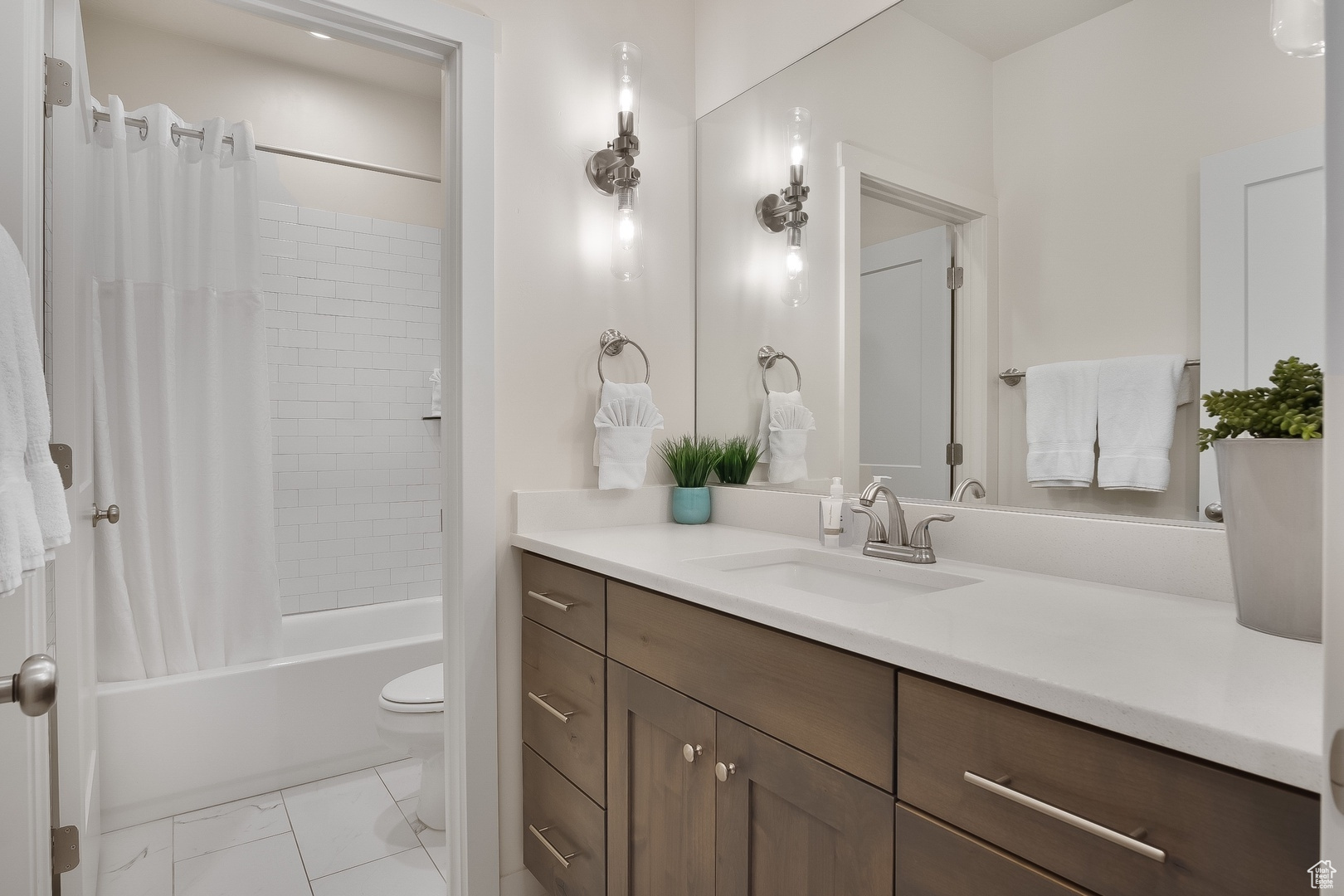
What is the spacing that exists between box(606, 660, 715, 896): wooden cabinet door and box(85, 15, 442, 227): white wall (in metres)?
2.52

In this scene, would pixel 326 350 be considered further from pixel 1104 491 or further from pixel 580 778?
pixel 1104 491

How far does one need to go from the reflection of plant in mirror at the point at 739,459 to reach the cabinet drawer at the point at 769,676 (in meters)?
0.69

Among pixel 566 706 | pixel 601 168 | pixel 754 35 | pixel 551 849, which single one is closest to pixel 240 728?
pixel 551 849

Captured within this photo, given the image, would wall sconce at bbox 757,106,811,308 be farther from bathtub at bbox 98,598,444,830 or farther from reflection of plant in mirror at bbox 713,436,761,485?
bathtub at bbox 98,598,444,830

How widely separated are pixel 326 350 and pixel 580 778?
7.26 ft

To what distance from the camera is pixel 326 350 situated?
286 cm

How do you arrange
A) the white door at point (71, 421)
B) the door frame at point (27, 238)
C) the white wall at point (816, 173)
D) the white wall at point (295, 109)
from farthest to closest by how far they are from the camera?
the white wall at point (295, 109) → the white wall at point (816, 173) → the white door at point (71, 421) → the door frame at point (27, 238)

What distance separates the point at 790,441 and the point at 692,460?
0.28 metres

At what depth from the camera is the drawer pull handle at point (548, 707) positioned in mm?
1435

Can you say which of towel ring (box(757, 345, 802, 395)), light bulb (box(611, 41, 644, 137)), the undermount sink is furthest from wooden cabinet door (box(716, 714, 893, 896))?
light bulb (box(611, 41, 644, 137))

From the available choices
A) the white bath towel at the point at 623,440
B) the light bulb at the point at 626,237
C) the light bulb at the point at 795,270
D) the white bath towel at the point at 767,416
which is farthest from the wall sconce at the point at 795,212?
the white bath towel at the point at 623,440

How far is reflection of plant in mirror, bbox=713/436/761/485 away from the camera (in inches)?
73.0

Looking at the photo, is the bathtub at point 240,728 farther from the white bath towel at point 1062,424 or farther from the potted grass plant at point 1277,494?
the potted grass plant at point 1277,494

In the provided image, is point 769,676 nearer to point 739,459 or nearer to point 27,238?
point 739,459
